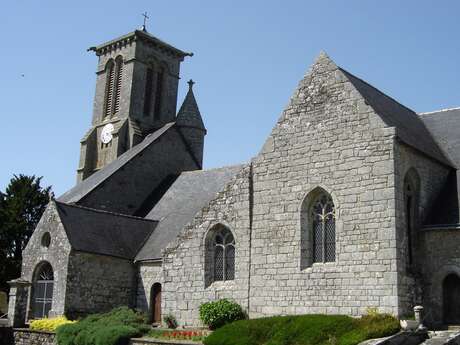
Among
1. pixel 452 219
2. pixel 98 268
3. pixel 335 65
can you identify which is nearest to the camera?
pixel 452 219

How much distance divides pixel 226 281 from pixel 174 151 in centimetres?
1468

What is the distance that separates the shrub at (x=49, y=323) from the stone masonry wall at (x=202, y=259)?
3.89m

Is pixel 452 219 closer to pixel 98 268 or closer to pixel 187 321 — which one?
pixel 187 321

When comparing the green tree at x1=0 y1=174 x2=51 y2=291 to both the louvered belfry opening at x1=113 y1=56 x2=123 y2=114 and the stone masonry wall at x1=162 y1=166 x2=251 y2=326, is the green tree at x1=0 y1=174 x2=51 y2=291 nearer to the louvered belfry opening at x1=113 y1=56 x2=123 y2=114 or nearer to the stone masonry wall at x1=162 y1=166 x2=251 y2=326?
the louvered belfry opening at x1=113 y1=56 x2=123 y2=114

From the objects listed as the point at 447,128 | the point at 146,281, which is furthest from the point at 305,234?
the point at 146,281

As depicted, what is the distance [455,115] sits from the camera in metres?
21.9

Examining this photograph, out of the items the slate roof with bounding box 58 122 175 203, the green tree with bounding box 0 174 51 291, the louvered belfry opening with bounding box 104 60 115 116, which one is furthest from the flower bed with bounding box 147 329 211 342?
the louvered belfry opening with bounding box 104 60 115 116

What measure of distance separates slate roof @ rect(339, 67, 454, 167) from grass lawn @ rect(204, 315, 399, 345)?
5.24 metres

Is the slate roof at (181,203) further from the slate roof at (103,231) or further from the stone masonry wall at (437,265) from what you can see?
the stone masonry wall at (437,265)

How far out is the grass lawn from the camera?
14.8 meters

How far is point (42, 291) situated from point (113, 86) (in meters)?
17.4

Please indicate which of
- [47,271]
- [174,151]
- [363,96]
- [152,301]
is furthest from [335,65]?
[174,151]

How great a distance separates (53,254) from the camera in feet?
78.7

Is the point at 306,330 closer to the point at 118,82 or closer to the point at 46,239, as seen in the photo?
the point at 46,239
